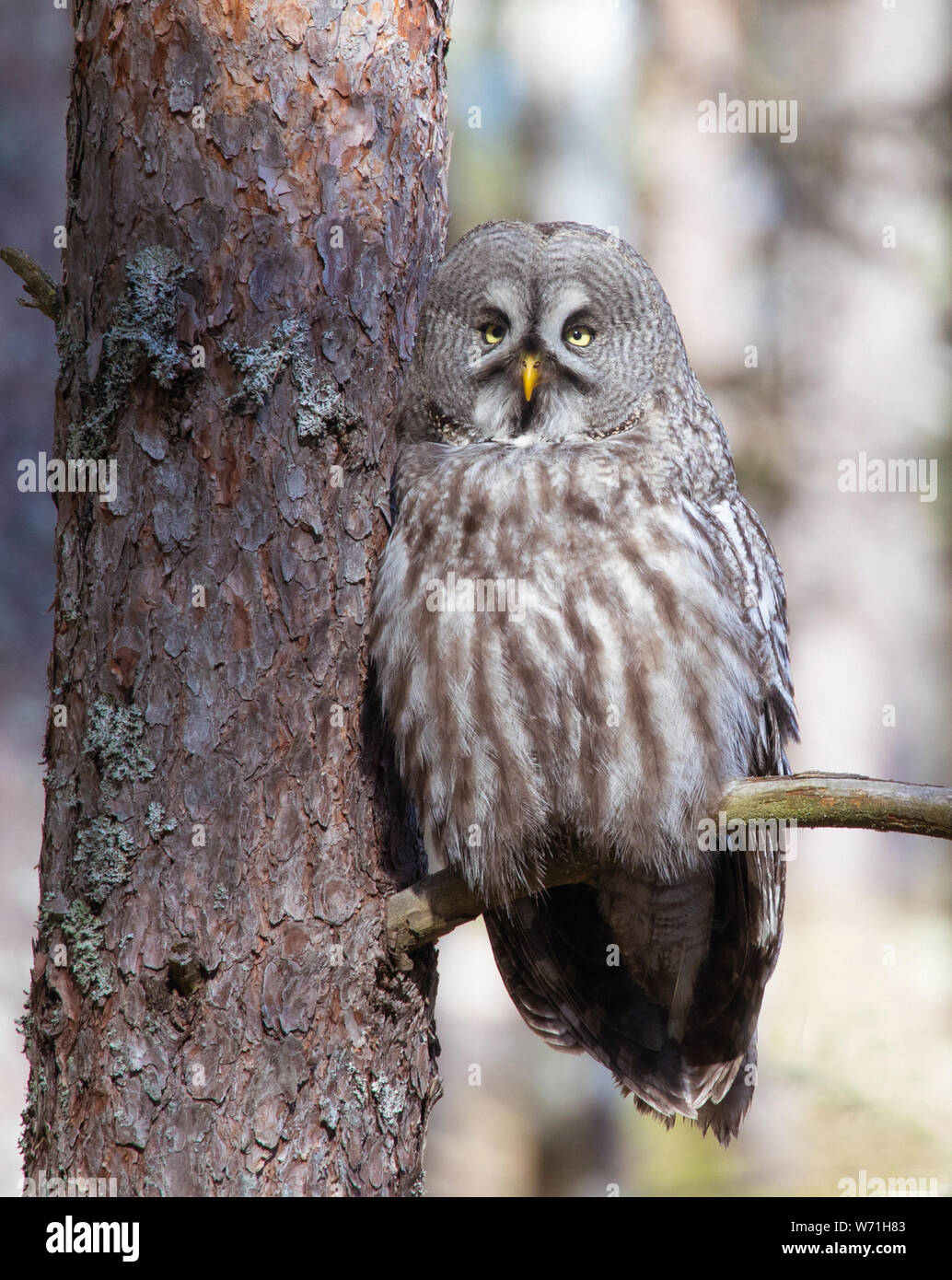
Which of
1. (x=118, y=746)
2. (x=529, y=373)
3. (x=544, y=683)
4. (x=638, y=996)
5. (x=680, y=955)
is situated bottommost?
(x=638, y=996)

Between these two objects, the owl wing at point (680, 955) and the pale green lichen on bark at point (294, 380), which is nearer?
the pale green lichen on bark at point (294, 380)

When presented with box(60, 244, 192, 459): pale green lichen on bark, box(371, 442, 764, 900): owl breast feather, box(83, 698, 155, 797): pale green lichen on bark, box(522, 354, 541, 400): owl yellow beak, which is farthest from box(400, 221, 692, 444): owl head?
box(83, 698, 155, 797): pale green lichen on bark

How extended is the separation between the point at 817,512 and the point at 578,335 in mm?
4850

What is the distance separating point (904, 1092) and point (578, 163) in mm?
8028

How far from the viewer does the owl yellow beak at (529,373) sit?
136 inches

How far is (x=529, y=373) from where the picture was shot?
3.46 metres

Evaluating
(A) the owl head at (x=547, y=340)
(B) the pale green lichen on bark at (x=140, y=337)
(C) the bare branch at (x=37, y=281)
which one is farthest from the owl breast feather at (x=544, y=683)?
(C) the bare branch at (x=37, y=281)

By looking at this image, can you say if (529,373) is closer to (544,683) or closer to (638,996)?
(544,683)

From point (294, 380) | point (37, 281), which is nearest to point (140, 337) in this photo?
point (294, 380)

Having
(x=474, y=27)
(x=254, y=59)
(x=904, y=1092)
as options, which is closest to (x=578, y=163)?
(x=474, y=27)

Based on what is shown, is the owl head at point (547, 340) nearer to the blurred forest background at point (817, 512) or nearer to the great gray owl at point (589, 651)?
the great gray owl at point (589, 651)

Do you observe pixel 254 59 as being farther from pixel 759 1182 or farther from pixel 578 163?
pixel 578 163

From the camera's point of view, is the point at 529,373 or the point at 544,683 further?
the point at 529,373

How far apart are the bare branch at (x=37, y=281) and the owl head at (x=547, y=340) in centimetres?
99
